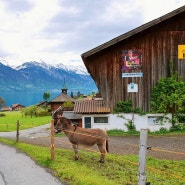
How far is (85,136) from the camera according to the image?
13.3 metres

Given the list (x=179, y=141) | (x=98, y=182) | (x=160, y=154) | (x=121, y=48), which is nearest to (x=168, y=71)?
(x=121, y=48)

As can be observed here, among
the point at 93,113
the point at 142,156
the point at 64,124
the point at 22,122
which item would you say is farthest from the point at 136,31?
the point at 22,122

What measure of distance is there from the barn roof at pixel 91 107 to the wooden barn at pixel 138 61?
24.9 inches

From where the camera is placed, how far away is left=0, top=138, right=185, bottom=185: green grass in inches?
392

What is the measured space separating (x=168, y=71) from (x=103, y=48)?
5.50 metres

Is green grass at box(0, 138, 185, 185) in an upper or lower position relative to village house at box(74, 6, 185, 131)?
lower

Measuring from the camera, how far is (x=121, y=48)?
27.3m

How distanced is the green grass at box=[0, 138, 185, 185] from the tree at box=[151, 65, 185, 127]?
478 inches

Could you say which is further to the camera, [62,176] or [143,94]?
[143,94]

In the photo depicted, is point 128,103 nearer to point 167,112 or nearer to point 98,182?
point 167,112

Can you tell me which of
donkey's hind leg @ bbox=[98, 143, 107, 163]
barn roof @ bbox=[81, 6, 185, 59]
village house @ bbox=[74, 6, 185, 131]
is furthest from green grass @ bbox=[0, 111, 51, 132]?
donkey's hind leg @ bbox=[98, 143, 107, 163]

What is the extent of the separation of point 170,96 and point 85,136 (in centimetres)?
1491

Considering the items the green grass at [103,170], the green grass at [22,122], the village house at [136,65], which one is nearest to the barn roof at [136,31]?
the village house at [136,65]

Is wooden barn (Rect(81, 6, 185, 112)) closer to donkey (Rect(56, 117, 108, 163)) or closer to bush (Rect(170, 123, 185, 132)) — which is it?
bush (Rect(170, 123, 185, 132))
